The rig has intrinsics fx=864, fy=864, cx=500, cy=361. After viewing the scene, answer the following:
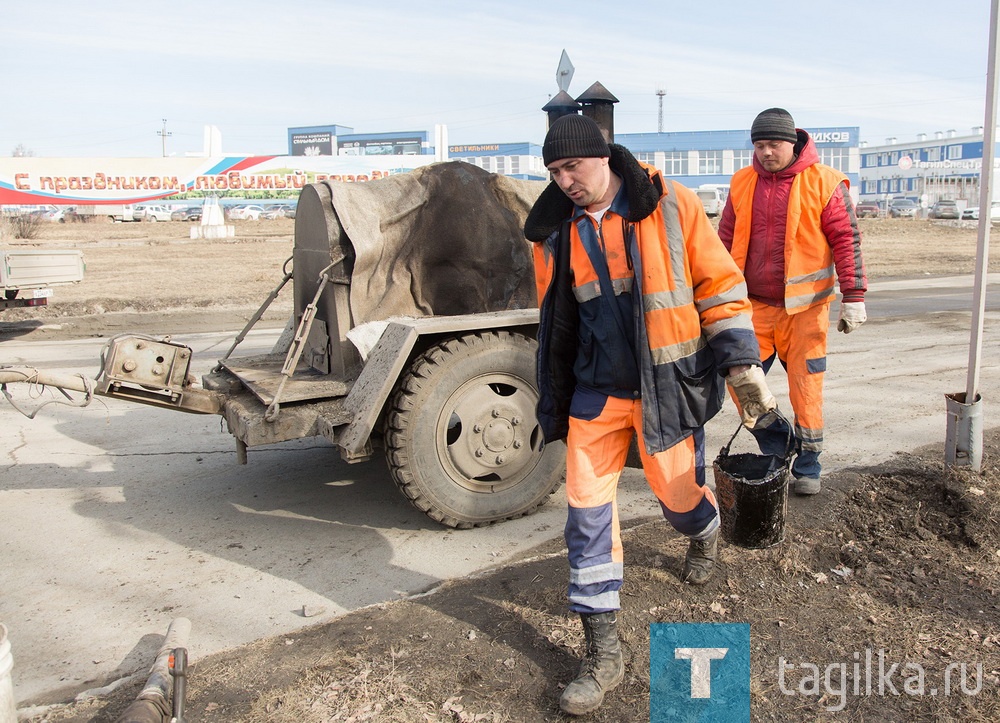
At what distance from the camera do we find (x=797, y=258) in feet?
15.0

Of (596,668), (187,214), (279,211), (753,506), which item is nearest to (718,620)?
(753,506)

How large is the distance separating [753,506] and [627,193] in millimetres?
1418

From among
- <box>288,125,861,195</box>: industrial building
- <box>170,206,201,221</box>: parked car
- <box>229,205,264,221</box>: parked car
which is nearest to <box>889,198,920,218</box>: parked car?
<box>288,125,861,195</box>: industrial building

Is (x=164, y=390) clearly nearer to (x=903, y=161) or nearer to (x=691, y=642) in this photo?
(x=691, y=642)

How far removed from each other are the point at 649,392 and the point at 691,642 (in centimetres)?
100

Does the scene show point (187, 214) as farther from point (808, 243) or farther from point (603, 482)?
point (603, 482)

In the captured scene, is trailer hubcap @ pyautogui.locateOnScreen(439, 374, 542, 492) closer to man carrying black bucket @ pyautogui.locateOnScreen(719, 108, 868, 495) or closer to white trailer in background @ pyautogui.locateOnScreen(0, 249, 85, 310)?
man carrying black bucket @ pyautogui.locateOnScreen(719, 108, 868, 495)

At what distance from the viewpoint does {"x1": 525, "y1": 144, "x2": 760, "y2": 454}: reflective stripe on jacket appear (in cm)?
302

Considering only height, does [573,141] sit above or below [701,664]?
above

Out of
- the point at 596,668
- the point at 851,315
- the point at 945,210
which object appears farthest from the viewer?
the point at 945,210

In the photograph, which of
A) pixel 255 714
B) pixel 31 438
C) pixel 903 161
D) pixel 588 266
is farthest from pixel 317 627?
pixel 903 161

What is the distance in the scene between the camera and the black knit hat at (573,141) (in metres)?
2.98

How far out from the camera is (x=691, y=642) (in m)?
3.27

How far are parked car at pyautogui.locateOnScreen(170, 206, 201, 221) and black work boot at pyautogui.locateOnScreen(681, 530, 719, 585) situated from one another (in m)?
47.9
